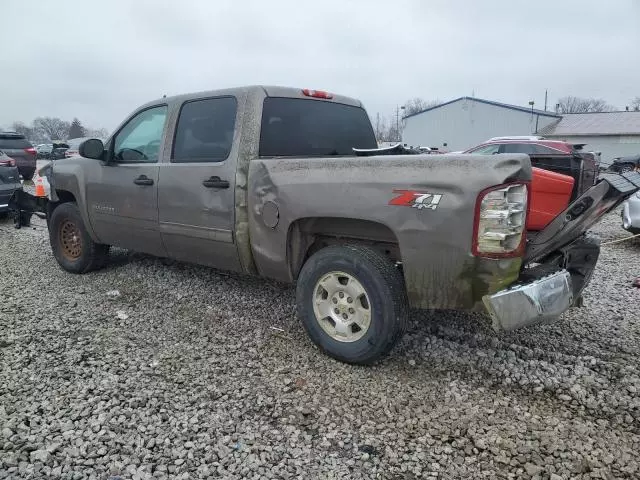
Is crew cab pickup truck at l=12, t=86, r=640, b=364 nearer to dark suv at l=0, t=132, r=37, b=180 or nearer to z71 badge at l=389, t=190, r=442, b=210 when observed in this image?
z71 badge at l=389, t=190, r=442, b=210

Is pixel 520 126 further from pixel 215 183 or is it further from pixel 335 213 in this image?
pixel 335 213

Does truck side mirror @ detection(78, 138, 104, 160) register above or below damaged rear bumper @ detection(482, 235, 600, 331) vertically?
above

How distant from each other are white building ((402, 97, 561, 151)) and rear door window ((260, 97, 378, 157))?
36893 millimetres

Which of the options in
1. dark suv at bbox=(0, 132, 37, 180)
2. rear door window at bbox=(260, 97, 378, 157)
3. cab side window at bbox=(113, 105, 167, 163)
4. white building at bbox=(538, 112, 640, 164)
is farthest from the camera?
white building at bbox=(538, 112, 640, 164)

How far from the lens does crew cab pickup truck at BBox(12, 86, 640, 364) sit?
2.69 m

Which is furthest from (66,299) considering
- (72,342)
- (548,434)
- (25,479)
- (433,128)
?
(433,128)

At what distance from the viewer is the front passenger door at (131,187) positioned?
4.45 meters

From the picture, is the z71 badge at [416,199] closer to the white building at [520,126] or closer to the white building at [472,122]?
the white building at [520,126]

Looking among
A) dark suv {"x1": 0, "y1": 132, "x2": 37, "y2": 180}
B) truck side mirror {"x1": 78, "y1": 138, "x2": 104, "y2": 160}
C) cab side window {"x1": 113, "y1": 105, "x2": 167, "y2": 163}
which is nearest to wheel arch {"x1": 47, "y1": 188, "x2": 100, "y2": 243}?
truck side mirror {"x1": 78, "y1": 138, "x2": 104, "y2": 160}

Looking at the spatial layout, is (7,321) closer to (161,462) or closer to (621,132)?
(161,462)

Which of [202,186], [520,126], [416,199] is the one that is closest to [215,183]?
[202,186]

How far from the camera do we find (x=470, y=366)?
3309 millimetres

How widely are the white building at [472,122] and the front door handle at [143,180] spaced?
37892mm

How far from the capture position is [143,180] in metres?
4.43
